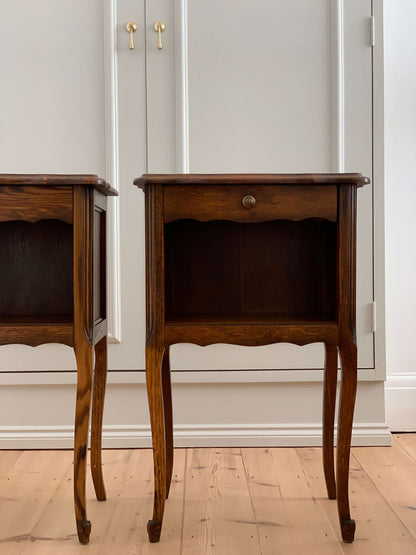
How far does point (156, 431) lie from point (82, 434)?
165 mm

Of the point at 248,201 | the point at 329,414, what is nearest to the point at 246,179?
the point at 248,201

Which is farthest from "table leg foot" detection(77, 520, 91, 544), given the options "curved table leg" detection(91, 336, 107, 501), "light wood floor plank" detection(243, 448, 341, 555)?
"light wood floor plank" detection(243, 448, 341, 555)

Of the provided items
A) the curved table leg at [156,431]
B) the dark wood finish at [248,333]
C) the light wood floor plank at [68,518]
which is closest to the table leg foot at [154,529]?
the curved table leg at [156,431]

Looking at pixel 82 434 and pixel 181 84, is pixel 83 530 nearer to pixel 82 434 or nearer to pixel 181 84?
pixel 82 434

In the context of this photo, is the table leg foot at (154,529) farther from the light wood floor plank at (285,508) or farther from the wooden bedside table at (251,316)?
the light wood floor plank at (285,508)

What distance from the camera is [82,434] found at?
1.42 m

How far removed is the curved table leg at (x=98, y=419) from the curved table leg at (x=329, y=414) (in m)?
0.59

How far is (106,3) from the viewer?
6.77ft

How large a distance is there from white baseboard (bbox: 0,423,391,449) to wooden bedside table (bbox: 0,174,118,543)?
460 mm

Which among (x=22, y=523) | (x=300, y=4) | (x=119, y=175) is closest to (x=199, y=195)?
(x=119, y=175)

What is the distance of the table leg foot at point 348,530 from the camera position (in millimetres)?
1405

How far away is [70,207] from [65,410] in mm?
961

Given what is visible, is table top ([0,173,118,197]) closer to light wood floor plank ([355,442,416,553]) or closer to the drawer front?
the drawer front

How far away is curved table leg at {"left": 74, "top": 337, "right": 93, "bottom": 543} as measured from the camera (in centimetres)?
140
